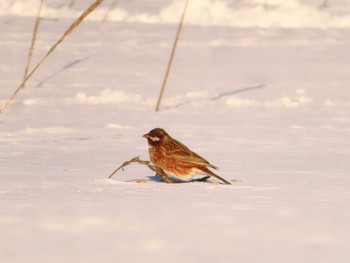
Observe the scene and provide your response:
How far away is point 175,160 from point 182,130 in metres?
2.29

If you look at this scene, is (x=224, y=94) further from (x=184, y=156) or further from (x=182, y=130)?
(x=184, y=156)

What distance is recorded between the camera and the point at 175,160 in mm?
5488

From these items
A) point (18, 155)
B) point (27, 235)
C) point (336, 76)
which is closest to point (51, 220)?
point (27, 235)

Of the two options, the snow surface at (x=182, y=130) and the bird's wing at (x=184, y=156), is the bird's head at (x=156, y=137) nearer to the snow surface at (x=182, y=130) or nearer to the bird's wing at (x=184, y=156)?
the bird's wing at (x=184, y=156)

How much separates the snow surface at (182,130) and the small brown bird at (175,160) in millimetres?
165

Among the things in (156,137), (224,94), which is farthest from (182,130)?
(156,137)

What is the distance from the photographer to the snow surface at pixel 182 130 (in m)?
3.83

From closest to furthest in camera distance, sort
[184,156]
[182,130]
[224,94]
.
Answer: [184,156] < [182,130] < [224,94]

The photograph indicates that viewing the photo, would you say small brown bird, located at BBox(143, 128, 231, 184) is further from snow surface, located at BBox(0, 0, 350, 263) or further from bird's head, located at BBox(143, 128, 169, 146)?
snow surface, located at BBox(0, 0, 350, 263)

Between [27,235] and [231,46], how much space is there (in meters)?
6.98

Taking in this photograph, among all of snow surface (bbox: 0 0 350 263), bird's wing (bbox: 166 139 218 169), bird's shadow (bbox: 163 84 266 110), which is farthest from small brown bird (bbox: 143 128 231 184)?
bird's shadow (bbox: 163 84 266 110)

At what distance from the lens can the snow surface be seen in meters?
3.83

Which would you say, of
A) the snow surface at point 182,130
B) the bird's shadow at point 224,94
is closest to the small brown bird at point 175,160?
the snow surface at point 182,130

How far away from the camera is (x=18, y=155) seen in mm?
6418
